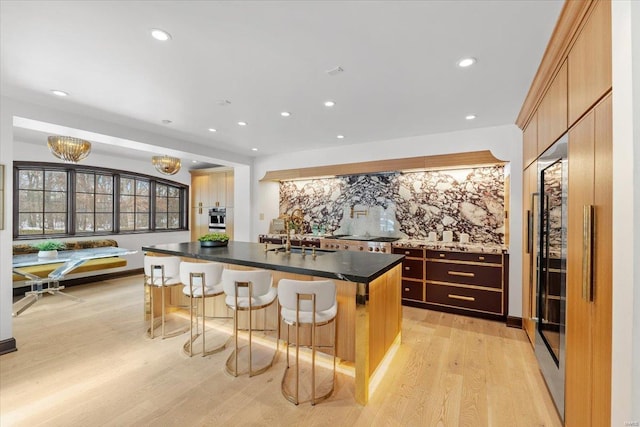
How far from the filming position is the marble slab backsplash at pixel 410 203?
13.4ft

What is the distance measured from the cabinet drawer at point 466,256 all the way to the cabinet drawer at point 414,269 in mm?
185

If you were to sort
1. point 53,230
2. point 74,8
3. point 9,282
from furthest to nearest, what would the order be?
point 53,230
point 9,282
point 74,8

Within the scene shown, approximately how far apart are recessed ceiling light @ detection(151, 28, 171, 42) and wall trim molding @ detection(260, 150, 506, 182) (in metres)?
3.31

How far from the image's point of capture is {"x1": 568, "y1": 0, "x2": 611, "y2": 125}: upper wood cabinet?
1.23 metres

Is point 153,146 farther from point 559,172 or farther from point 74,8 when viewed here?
point 559,172

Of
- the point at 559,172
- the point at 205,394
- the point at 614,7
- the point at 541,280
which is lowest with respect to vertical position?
the point at 205,394

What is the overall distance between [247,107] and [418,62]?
1861 millimetres

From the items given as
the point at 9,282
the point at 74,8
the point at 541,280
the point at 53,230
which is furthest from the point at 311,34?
the point at 53,230

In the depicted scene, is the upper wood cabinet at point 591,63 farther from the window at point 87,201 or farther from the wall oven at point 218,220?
the window at point 87,201

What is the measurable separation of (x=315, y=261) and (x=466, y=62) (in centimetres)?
202

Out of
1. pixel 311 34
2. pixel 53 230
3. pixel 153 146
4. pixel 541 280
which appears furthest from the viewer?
pixel 53 230

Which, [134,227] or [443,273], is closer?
[443,273]

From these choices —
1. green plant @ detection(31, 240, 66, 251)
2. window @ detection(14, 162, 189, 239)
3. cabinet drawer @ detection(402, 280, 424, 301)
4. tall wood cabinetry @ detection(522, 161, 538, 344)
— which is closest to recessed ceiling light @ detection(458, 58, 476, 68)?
tall wood cabinetry @ detection(522, 161, 538, 344)

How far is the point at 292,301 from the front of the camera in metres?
2.05
